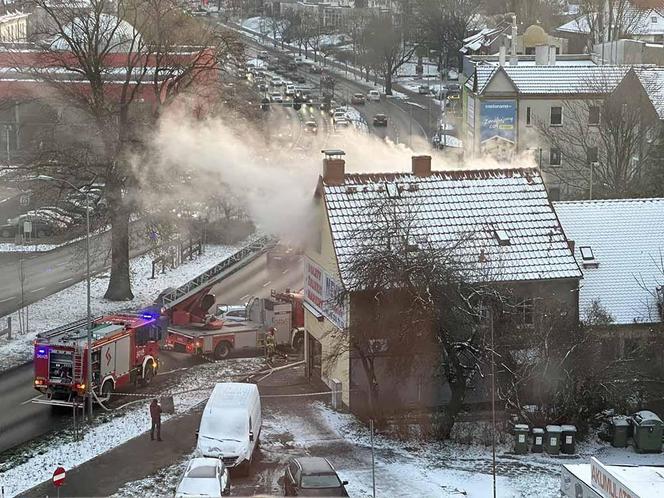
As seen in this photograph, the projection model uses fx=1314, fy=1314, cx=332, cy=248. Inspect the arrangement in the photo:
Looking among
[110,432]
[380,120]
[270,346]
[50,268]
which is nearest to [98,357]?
[110,432]

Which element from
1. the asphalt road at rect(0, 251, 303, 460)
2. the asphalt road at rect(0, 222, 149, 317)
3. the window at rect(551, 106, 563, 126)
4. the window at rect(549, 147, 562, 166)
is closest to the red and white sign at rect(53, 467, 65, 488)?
the asphalt road at rect(0, 251, 303, 460)

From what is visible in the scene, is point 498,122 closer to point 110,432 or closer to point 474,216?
point 474,216

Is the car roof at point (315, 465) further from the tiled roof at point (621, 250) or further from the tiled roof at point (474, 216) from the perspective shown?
the tiled roof at point (621, 250)

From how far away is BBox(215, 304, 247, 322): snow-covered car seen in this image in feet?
149

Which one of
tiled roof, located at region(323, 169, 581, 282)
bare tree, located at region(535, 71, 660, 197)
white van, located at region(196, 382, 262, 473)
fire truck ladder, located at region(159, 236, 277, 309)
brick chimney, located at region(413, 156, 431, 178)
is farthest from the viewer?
bare tree, located at region(535, 71, 660, 197)

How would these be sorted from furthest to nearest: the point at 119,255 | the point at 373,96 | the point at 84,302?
1. the point at 373,96
2. the point at 119,255
3. the point at 84,302

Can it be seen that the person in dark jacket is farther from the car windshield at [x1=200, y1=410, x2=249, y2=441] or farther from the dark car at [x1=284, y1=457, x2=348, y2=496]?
the dark car at [x1=284, y1=457, x2=348, y2=496]

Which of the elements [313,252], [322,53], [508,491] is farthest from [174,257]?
[322,53]

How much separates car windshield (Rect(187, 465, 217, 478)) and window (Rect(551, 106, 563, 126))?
4498 cm

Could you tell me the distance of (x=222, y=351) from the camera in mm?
43531

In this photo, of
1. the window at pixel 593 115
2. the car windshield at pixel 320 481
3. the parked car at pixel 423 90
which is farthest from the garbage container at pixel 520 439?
the parked car at pixel 423 90

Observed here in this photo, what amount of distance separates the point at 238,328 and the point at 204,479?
1529 cm

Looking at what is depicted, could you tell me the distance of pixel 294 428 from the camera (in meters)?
35.5

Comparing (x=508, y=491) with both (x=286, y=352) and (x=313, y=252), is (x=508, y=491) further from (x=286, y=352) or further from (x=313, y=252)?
(x=286, y=352)
